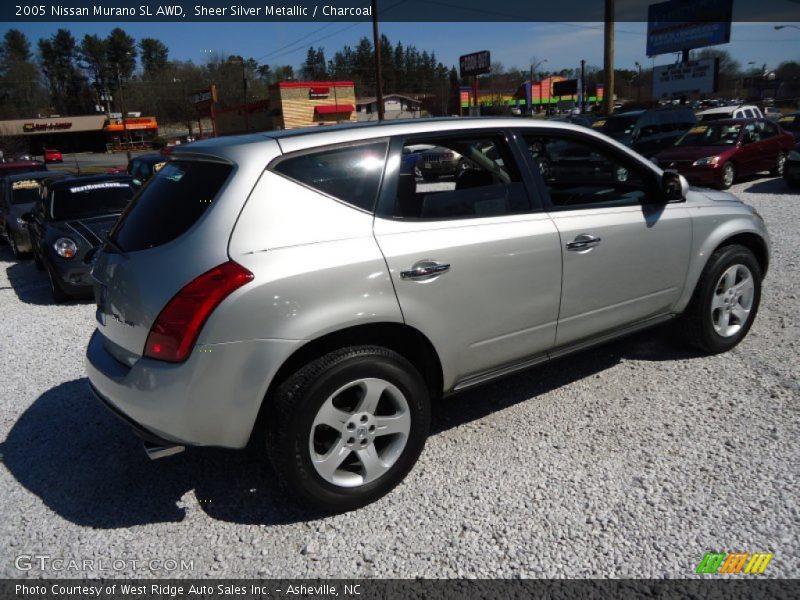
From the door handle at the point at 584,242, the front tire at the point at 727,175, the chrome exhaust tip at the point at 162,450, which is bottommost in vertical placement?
the chrome exhaust tip at the point at 162,450

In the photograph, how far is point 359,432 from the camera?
106 inches

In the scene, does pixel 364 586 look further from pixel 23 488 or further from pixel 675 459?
pixel 23 488

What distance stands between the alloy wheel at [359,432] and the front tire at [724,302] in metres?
2.43

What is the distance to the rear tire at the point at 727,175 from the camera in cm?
1240

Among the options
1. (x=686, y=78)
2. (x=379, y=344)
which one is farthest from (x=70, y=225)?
(x=686, y=78)

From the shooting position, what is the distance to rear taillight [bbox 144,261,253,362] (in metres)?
2.33

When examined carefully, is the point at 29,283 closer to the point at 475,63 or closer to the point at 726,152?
the point at 726,152

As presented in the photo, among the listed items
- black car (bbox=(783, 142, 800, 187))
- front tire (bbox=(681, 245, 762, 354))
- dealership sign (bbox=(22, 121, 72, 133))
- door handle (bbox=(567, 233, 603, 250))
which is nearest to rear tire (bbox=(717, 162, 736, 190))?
black car (bbox=(783, 142, 800, 187))

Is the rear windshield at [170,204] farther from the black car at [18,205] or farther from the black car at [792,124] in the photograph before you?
the black car at [792,124]

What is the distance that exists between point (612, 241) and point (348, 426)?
1924 mm

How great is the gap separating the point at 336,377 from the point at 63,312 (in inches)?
222

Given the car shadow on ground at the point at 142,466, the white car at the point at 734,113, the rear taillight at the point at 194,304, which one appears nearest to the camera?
the rear taillight at the point at 194,304

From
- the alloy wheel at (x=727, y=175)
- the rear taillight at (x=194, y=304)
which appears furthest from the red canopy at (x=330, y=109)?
the rear taillight at (x=194, y=304)

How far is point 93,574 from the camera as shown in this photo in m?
2.45
